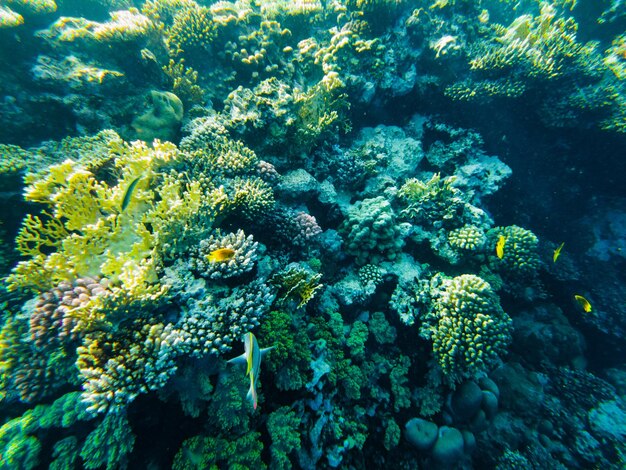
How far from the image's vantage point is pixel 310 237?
168 inches

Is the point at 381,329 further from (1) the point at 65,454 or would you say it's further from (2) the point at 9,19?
(2) the point at 9,19

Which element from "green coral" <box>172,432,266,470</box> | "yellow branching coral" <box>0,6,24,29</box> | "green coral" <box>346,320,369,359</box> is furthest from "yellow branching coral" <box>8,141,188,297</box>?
"yellow branching coral" <box>0,6,24,29</box>

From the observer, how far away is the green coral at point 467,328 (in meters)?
4.03

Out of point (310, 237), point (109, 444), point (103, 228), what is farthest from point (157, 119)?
point (109, 444)

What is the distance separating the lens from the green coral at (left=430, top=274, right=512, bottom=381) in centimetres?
403

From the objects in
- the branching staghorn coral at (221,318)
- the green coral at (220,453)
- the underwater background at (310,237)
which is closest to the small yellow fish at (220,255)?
the underwater background at (310,237)

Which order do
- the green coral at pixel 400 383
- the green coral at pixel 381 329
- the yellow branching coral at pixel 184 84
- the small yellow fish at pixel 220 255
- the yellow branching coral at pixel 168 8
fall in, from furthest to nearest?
the yellow branching coral at pixel 168 8 < the yellow branching coral at pixel 184 84 < the green coral at pixel 381 329 < the green coral at pixel 400 383 < the small yellow fish at pixel 220 255

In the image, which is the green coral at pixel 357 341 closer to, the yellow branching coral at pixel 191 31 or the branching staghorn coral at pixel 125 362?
the branching staghorn coral at pixel 125 362

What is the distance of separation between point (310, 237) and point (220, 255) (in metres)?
1.66

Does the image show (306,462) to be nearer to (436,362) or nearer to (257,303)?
(257,303)

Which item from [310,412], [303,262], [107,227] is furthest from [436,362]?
[107,227]

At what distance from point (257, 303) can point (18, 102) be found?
19.9ft

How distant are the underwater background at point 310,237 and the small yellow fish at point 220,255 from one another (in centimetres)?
4

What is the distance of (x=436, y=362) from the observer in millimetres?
4535
